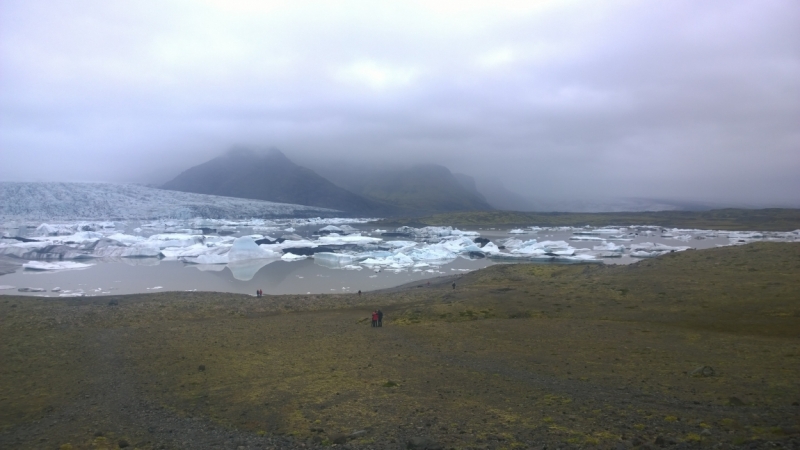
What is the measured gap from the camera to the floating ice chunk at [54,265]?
121ft

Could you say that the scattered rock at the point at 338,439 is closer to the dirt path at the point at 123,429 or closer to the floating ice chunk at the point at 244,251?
the dirt path at the point at 123,429

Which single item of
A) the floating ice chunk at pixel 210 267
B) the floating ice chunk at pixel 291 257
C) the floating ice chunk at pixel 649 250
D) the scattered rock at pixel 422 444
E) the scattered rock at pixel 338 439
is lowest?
the floating ice chunk at pixel 210 267

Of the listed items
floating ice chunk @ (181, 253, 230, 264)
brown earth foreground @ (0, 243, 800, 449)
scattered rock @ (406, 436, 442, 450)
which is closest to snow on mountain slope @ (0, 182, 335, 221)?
floating ice chunk @ (181, 253, 230, 264)

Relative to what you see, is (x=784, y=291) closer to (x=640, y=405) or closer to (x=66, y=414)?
(x=640, y=405)

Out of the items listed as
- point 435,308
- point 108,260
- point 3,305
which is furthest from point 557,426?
point 108,260

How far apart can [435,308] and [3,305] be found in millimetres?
18028

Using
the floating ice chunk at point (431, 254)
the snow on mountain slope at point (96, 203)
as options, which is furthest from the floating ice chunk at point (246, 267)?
the snow on mountain slope at point (96, 203)

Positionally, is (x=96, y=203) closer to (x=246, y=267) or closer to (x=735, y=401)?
(x=246, y=267)

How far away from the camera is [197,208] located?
107438mm

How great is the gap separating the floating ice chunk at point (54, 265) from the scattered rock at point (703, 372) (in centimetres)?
4357

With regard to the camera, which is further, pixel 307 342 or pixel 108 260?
pixel 108 260

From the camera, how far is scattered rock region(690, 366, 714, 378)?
9.07 metres

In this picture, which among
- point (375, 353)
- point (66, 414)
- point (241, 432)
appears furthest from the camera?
point (375, 353)

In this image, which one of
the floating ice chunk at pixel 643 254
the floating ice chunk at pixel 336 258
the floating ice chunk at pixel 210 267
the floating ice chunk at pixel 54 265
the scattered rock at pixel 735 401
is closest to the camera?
the scattered rock at pixel 735 401
